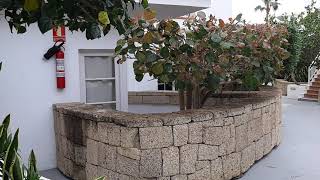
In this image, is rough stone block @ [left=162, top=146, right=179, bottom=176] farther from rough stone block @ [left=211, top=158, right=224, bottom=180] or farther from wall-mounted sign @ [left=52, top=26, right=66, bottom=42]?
wall-mounted sign @ [left=52, top=26, right=66, bottom=42]

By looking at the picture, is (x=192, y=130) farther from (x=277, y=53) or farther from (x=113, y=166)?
(x=277, y=53)

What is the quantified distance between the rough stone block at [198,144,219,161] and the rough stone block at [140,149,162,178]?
24.8 inches

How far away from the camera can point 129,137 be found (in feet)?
13.7

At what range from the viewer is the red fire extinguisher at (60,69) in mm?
5699

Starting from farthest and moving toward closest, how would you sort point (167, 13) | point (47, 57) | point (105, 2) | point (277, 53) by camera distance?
point (167, 13) → point (277, 53) → point (47, 57) → point (105, 2)

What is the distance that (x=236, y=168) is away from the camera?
16.7 ft

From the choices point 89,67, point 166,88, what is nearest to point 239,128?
point 89,67

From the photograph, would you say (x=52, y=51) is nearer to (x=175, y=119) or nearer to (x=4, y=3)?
(x=175, y=119)

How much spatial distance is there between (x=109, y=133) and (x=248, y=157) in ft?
7.42

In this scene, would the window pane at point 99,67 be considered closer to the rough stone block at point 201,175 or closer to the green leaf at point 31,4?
the rough stone block at point 201,175

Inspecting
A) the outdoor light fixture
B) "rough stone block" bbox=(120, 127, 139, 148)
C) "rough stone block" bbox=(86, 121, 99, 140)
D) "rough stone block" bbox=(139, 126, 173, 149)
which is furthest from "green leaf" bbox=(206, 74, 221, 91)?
the outdoor light fixture

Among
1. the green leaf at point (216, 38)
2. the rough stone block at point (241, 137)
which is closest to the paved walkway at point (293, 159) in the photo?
the rough stone block at point (241, 137)

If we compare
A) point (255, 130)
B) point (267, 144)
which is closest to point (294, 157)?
point (267, 144)

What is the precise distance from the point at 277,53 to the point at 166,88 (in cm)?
708
